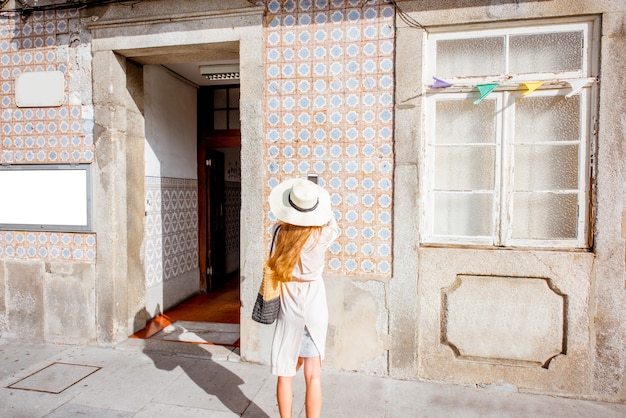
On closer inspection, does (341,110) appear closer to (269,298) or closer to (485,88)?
(485,88)

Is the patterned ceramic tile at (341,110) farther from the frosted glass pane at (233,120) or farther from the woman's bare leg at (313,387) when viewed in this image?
the frosted glass pane at (233,120)

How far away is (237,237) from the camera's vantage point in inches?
307

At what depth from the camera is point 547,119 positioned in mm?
3516

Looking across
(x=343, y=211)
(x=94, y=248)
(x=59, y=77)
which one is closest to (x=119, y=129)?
(x=59, y=77)

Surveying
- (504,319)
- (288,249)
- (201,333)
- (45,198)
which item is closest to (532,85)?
(504,319)

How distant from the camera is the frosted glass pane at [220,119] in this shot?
251 inches

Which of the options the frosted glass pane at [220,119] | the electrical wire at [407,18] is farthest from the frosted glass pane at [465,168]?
the frosted glass pane at [220,119]

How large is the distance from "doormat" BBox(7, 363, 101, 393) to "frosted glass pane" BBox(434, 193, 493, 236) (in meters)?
3.34

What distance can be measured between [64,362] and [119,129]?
2.29 metres

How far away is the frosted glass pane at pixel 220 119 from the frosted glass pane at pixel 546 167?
4206 mm

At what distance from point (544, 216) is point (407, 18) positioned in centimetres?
200

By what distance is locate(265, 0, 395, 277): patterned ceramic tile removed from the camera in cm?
366

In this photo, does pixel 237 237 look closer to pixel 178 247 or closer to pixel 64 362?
pixel 178 247

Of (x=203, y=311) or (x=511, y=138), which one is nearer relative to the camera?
(x=511, y=138)
